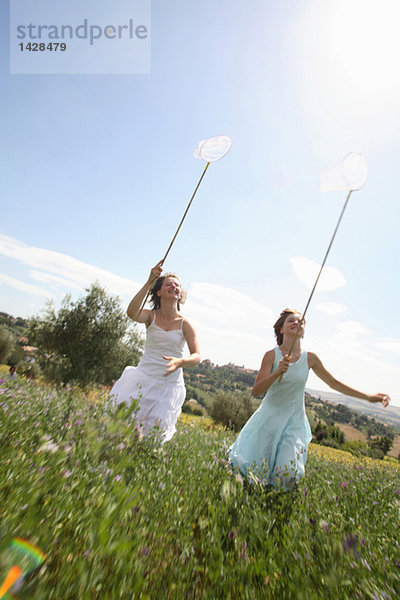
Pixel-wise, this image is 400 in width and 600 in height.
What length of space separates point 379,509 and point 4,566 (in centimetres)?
381

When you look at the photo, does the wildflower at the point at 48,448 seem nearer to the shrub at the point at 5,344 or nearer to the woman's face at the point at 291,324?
the woman's face at the point at 291,324

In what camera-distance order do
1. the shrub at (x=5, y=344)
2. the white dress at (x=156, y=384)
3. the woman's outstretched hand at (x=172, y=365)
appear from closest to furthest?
the woman's outstretched hand at (x=172, y=365) < the white dress at (x=156, y=384) < the shrub at (x=5, y=344)

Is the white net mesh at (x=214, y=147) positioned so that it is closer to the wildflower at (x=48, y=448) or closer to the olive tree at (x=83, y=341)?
the wildflower at (x=48, y=448)

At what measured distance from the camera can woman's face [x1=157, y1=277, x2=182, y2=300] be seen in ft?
17.9

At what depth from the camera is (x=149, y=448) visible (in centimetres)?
352

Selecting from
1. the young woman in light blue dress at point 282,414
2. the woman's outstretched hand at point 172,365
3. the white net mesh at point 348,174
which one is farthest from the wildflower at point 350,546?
the white net mesh at point 348,174

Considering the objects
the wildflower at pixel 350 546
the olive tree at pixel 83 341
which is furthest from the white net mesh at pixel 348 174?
the olive tree at pixel 83 341

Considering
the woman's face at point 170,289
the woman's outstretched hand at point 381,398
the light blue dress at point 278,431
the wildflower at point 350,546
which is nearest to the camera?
the wildflower at point 350,546

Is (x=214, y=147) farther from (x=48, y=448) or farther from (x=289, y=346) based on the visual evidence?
(x=48, y=448)

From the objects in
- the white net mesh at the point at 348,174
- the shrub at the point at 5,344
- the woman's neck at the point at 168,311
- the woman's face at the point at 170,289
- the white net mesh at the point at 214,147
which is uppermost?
the white net mesh at the point at 214,147

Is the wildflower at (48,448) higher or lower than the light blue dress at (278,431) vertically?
higher

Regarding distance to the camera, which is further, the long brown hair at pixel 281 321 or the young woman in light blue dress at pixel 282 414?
the long brown hair at pixel 281 321

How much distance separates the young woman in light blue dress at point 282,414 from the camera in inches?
165

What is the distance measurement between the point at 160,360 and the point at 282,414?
2030 mm
